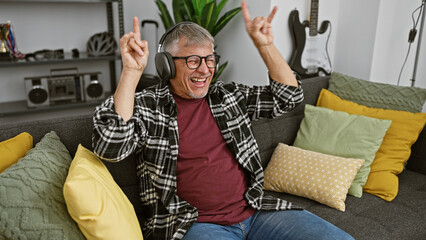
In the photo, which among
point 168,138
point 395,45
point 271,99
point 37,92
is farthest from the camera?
point 37,92

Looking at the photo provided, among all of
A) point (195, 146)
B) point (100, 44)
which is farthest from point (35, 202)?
point (100, 44)

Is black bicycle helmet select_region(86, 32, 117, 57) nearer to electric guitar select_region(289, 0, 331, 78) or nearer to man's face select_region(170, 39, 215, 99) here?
electric guitar select_region(289, 0, 331, 78)

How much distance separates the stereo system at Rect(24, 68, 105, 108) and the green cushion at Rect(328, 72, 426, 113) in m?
2.03

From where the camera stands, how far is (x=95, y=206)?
95cm

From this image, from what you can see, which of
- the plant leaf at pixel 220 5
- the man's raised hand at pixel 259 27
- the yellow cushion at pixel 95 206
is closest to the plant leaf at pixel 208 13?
the plant leaf at pixel 220 5

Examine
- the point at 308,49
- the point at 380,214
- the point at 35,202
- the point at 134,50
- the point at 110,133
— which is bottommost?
the point at 380,214

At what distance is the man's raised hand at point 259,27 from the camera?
142 centimetres

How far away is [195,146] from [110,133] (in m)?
0.34

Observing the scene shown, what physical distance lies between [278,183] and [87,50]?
2.33 meters

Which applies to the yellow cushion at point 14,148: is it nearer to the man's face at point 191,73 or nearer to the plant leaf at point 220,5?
the man's face at point 191,73

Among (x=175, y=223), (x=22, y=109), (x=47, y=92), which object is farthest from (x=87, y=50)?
(x=175, y=223)

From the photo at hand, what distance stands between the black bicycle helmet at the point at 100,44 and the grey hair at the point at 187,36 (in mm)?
2033

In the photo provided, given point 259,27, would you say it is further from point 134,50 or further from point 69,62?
point 69,62

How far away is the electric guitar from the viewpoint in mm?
2486
